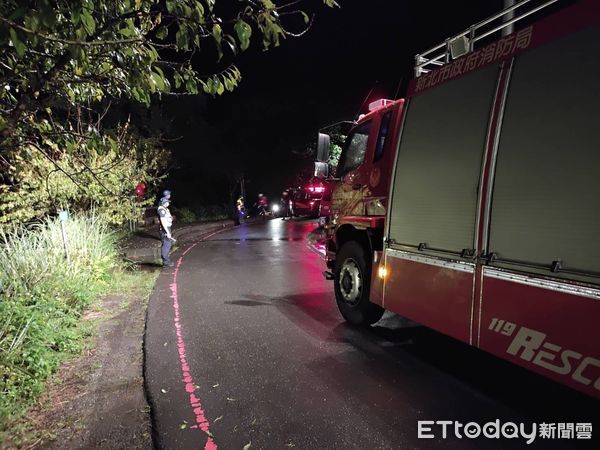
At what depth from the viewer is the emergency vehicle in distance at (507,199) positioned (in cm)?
234

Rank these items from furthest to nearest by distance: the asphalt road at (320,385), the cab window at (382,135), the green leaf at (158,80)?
the cab window at (382,135) → the asphalt road at (320,385) → the green leaf at (158,80)

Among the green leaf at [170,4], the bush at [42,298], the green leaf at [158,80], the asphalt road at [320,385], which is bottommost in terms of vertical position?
the asphalt road at [320,385]

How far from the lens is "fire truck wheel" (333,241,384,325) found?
468cm

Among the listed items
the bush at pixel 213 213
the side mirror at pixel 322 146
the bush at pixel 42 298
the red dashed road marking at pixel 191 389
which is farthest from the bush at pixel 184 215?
the side mirror at pixel 322 146

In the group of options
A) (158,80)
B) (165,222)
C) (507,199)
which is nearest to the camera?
(158,80)

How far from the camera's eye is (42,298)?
184 inches

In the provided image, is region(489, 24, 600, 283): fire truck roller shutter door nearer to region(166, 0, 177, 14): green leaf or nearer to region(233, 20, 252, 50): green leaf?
region(233, 20, 252, 50): green leaf

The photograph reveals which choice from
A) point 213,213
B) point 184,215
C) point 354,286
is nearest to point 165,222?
point 354,286

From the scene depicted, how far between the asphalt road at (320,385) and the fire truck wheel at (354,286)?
0.59 ft

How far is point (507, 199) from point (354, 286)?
2.42 meters

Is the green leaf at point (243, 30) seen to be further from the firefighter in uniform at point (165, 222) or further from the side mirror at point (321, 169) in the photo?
the firefighter in uniform at point (165, 222)

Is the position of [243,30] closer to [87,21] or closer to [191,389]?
[87,21]

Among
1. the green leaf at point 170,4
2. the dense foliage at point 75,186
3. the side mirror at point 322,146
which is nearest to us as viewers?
the green leaf at point 170,4

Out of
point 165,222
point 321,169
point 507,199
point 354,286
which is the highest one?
point 321,169
